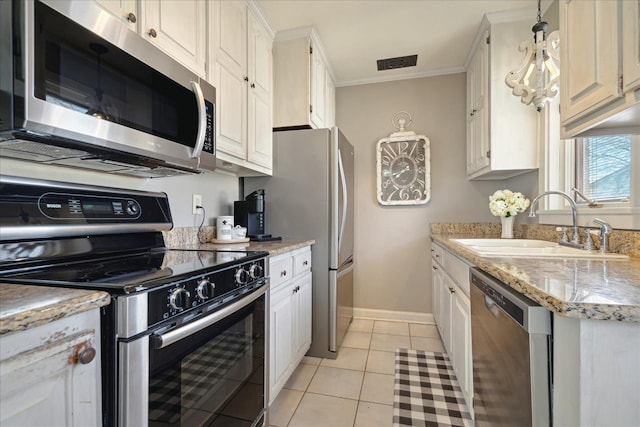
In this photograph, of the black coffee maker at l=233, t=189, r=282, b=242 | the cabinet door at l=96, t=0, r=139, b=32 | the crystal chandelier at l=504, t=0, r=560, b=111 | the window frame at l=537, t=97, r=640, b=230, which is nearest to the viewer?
the cabinet door at l=96, t=0, r=139, b=32

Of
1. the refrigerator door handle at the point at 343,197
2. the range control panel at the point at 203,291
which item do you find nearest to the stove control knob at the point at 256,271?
the range control panel at the point at 203,291

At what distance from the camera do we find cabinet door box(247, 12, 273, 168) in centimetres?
193

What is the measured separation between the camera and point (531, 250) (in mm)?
1785

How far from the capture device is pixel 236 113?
1758 millimetres

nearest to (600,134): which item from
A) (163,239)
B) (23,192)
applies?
(163,239)

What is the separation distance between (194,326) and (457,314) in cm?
150

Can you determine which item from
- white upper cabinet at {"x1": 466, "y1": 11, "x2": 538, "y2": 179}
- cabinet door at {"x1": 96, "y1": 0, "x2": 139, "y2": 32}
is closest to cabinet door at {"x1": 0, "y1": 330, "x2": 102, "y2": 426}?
cabinet door at {"x1": 96, "y1": 0, "x2": 139, "y2": 32}

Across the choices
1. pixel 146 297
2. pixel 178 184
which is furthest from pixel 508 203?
pixel 146 297

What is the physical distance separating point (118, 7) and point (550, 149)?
8.35ft

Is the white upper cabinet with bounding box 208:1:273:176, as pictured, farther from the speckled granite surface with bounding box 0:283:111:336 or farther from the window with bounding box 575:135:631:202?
the window with bounding box 575:135:631:202

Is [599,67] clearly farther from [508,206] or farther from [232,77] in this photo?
[232,77]

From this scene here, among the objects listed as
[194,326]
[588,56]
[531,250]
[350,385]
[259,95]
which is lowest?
[350,385]

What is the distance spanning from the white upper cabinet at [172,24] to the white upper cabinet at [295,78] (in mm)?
998

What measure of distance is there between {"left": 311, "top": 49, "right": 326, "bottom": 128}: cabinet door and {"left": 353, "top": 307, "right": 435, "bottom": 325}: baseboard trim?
77.7 inches
